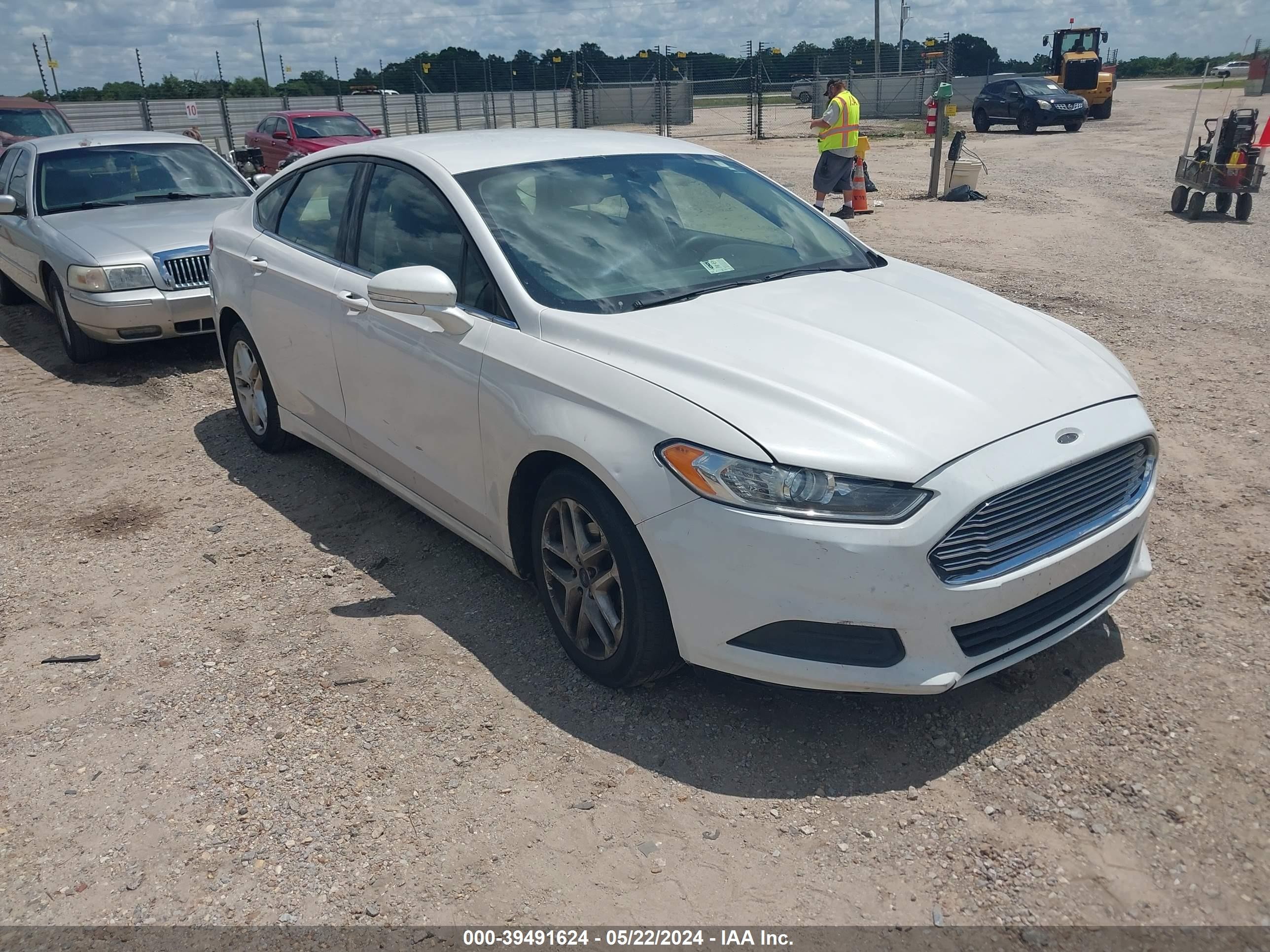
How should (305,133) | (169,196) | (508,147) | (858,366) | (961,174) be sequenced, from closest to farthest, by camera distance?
(858,366) → (508,147) → (169,196) → (961,174) → (305,133)

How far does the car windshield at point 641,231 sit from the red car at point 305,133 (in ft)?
57.2

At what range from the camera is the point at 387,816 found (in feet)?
9.52

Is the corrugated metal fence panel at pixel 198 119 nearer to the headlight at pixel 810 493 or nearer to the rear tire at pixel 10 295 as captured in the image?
the rear tire at pixel 10 295

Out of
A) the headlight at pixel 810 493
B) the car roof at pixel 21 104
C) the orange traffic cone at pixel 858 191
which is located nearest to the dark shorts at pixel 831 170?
the orange traffic cone at pixel 858 191

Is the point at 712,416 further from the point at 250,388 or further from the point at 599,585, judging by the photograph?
the point at 250,388

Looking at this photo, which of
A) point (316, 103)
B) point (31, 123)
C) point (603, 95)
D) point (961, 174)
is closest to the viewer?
point (961, 174)

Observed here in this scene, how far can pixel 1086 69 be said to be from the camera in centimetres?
3250

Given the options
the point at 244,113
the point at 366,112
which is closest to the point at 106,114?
the point at 244,113

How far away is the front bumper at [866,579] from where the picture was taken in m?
2.67

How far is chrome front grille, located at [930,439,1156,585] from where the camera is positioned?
8.93 feet

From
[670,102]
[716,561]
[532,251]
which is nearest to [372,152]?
[532,251]

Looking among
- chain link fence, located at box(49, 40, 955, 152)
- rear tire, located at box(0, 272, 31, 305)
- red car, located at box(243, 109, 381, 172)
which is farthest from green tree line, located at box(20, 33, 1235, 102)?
rear tire, located at box(0, 272, 31, 305)

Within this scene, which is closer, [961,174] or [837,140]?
[837,140]

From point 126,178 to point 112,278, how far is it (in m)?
1.94
